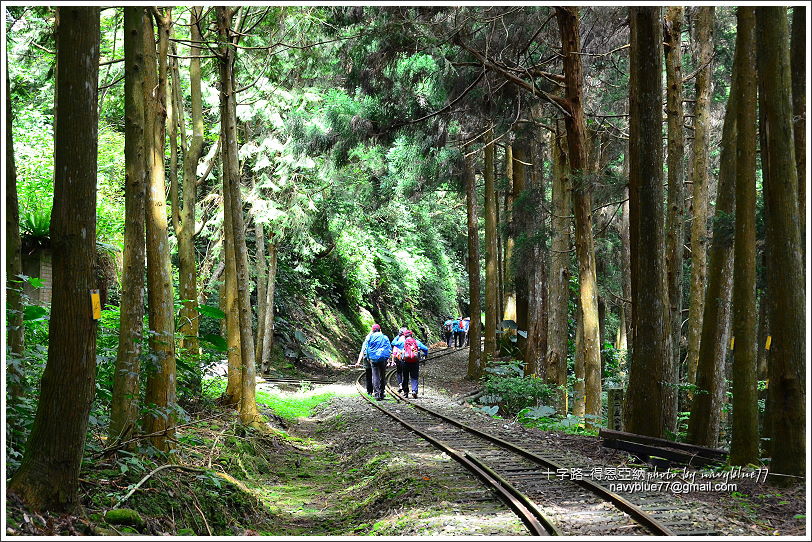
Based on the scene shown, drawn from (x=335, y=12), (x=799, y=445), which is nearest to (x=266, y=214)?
(x=335, y=12)

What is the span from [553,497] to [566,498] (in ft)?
0.48

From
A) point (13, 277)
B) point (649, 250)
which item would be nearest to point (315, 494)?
point (13, 277)

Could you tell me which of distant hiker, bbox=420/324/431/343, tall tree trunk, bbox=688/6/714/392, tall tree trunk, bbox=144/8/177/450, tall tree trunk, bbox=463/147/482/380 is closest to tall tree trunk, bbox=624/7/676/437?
tall tree trunk, bbox=688/6/714/392

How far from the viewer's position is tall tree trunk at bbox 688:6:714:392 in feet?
49.2

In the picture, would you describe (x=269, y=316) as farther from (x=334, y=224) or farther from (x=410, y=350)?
(x=410, y=350)

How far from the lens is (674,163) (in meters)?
13.7

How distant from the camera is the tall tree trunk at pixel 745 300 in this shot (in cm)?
891

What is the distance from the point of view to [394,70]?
1559cm

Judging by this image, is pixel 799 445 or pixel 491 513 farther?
pixel 799 445

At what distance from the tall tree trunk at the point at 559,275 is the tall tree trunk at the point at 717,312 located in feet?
16.3

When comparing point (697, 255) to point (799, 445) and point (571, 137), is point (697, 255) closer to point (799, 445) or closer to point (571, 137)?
point (571, 137)

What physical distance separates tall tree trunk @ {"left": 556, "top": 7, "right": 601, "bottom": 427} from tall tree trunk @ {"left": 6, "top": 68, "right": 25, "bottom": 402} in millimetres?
9761

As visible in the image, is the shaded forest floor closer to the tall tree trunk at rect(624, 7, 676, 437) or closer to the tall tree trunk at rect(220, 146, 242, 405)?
the tall tree trunk at rect(220, 146, 242, 405)

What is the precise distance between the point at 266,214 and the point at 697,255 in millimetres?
12103
